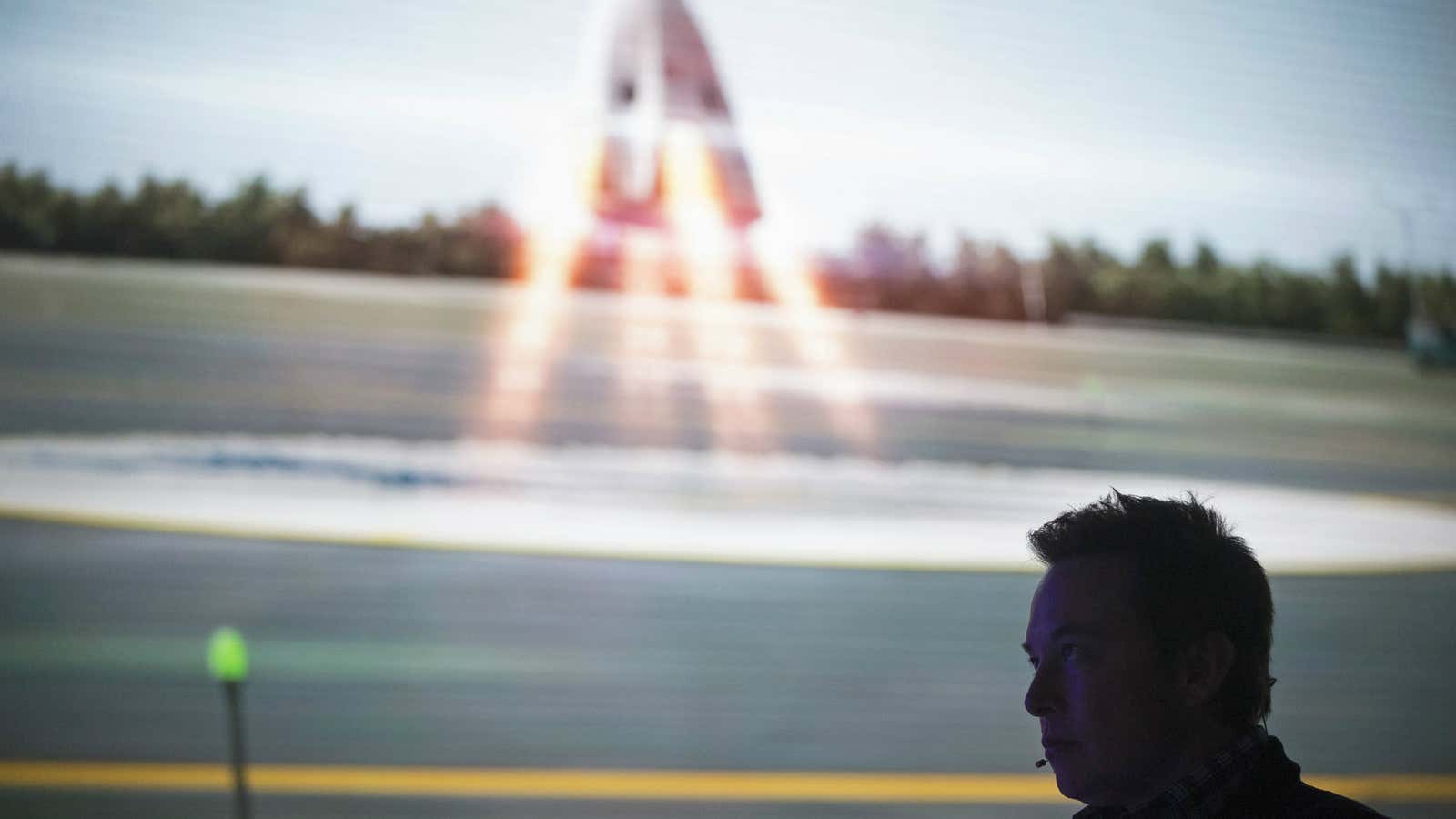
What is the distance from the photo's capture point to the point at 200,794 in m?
2.72

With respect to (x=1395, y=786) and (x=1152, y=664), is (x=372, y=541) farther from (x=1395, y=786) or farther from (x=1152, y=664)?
(x=1152, y=664)

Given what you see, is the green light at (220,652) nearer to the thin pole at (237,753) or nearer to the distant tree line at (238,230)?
the thin pole at (237,753)

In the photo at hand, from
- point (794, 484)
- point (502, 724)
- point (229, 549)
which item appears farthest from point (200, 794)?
point (794, 484)

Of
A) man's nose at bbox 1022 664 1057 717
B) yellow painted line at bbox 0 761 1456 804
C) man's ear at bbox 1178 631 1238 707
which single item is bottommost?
yellow painted line at bbox 0 761 1456 804

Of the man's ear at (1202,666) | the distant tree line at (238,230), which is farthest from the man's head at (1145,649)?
the distant tree line at (238,230)

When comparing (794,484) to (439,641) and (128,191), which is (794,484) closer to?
(439,641)

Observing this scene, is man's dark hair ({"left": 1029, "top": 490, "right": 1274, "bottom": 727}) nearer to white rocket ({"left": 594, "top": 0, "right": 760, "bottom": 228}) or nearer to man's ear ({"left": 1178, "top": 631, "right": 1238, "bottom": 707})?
man's ear ({"left": 1178, "top": 631, "right": 1238, "bottom": 707})

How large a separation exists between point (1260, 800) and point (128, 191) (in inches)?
153

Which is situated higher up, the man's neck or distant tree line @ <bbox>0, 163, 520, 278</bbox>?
distant tree line @ <bbox>0, 163, 520, 278</bbox>

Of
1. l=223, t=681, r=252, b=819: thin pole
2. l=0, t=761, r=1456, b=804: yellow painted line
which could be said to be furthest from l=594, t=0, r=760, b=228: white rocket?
l=223, t=681, r=252, b=819: thin pole

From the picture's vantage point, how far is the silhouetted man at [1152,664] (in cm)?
100

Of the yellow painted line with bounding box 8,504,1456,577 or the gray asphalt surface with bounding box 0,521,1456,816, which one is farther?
the yellow painted line with bounding box 8,504,1456,577

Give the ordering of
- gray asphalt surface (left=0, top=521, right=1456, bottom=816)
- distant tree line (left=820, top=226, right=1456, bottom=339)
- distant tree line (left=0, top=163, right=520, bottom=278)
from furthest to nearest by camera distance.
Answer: distant tree line (left=820, top=226, right=1456, bottom=339), distant tree line (left=0, top=163, right=520, bottom=278), gray asphalt surface (left=0, top=521, right=1456, bottom=816)

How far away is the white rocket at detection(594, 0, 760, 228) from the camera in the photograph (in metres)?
4.08
